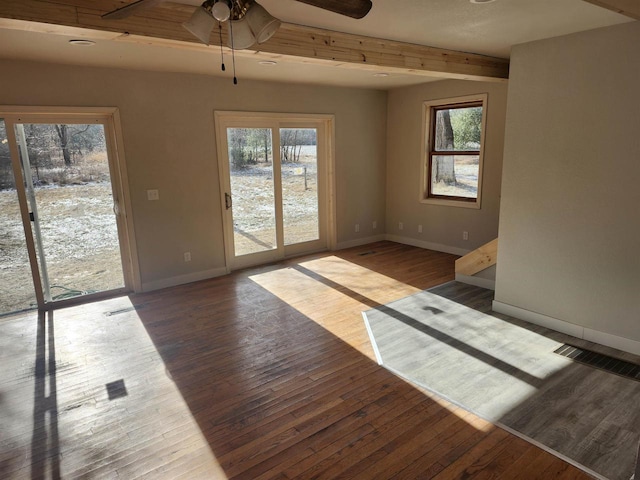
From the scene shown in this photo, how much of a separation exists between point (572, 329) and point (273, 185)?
3.97 meters

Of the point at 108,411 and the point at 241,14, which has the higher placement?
the point at 241,14

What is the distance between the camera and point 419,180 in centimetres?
630

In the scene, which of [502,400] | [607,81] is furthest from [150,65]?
[502,400]

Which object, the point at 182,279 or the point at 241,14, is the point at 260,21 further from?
the point at 182,279

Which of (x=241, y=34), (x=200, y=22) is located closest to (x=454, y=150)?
(x=241, y=34)

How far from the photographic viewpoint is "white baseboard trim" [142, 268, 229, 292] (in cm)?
480

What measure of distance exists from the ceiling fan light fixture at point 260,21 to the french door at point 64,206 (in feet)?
11.0

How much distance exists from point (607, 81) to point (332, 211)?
397 cm

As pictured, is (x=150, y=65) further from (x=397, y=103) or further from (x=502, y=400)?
(x=502, y=400)

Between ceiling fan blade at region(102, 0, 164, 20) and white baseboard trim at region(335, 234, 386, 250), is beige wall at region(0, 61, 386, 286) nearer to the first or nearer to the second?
white baseboard trim at region(335, 234, 386, 250)

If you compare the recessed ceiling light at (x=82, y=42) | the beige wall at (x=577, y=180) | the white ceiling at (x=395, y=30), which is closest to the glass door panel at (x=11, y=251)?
the white ceiling at (x=395, y=30)

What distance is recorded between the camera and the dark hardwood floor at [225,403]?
214cm

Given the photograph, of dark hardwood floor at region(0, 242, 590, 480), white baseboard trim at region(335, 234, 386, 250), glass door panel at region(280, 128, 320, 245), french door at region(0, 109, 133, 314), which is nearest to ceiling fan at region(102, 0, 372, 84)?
dark hardwood floor at region(0, 242, 590, 480)

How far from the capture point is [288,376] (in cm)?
296
